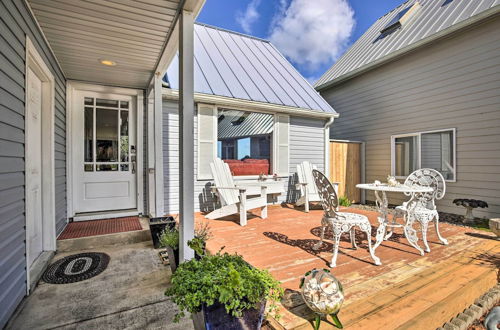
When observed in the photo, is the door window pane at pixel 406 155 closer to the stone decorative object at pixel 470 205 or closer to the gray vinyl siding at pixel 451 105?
the gray vinyl siding at pixel 451 105

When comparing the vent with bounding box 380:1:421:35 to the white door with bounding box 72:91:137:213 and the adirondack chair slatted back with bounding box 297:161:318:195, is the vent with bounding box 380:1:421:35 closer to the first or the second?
the adirondack chair slatted back with bounding box 297:161:318:195

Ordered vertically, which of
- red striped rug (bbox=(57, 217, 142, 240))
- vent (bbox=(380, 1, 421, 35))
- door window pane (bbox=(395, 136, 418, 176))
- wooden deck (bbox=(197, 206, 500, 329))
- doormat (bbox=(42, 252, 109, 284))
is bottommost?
doormat (bbox=(42, 252, 109, 284))

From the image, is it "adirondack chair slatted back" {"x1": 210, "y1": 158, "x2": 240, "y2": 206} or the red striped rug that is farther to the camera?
"adirondack chair slatted back" {"x1": 210, "y1": 158, "x2": 240, "y2": 206}

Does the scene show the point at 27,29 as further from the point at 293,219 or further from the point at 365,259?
the point at 293,219

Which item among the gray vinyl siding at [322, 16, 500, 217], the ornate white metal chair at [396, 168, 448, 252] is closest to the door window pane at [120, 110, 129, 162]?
the ornate white metal chair at [396, 168, 448, 252]

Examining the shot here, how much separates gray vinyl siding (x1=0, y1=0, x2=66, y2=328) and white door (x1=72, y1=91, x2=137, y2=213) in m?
1.75

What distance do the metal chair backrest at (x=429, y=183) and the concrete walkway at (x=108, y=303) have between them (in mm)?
3175

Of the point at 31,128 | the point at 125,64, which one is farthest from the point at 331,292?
the point at 125,64

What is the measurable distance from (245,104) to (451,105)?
4.22 meters

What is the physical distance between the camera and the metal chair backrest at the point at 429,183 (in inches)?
125

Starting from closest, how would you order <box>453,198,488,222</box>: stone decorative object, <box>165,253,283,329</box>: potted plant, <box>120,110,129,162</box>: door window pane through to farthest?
<box>165,253,283,329</box>: potted plant
<box>120,110,129,162</box>: door window pane
<box>453,198,488,222</box>: stone decorative object

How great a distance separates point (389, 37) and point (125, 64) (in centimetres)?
683

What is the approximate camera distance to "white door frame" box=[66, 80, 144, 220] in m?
3.52

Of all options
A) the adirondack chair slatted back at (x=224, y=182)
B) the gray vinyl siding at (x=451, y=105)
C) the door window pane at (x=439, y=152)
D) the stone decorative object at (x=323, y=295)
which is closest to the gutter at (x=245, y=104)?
the adirondack chair slatted back at (x=224, y=182)
